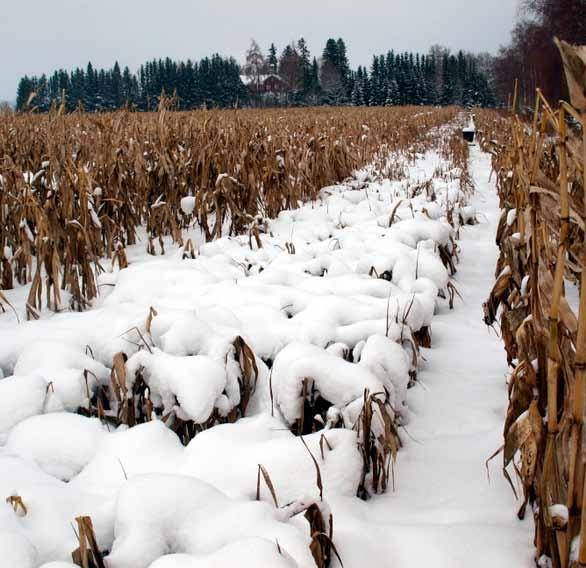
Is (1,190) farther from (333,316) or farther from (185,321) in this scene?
(333,316)

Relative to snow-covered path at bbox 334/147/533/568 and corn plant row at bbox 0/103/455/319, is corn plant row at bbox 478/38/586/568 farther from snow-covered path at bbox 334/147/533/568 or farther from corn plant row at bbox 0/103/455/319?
corn plant row at bbox 0/103/455/319

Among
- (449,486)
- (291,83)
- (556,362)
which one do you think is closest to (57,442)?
(449,486)

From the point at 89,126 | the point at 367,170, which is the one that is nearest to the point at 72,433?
the point at 89,126

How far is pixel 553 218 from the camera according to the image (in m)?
0.96

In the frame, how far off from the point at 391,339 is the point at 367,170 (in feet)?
18.4

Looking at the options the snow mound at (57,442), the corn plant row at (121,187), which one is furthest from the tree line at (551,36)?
the snow mound at (57,442)

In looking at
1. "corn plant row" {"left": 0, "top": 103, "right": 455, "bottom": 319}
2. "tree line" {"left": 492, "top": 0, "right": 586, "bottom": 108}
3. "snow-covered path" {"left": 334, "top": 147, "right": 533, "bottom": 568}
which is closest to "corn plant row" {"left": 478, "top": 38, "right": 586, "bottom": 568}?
"snow-covered path" {"left": 334, "top": 147, "right": 533, "bottom": 568}

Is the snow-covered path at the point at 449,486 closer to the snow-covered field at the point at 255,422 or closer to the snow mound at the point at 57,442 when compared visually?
the snow-covered field at the point at 255,422

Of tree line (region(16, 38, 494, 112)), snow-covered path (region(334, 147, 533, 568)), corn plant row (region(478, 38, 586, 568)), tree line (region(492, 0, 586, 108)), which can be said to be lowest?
snow-covered path (region(334, 147, 533, 568))

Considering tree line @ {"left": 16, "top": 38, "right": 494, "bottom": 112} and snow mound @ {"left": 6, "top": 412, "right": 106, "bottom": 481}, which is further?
tree line @ {"left": 16, "top": 38, "right": 494, "bottom": 112}

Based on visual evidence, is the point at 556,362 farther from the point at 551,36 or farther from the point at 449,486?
the point at 551,36

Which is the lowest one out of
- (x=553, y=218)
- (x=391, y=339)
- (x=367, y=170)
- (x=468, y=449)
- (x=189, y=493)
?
(x=468, y=449)

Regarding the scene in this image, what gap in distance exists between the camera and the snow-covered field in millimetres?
1211

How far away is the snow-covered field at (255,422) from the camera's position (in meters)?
1.21
